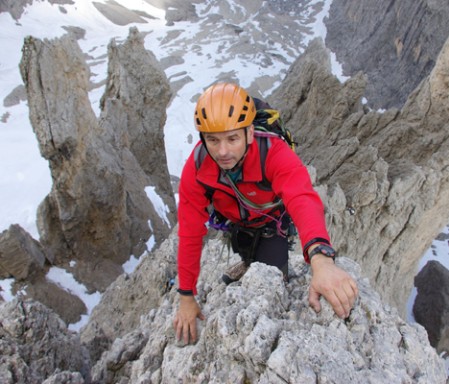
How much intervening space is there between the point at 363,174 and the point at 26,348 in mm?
14506

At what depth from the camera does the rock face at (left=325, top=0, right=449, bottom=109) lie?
57562 mm

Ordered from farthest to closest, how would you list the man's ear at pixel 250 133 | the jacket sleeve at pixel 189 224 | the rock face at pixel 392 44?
the rock face at pixel 392 44 → the jacket sleeve at pixel 189 224 → the man's ear at pixel 250 133

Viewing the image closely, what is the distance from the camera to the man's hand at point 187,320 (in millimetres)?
4605

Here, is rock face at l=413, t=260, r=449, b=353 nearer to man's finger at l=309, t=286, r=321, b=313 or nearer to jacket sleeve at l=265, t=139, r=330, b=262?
man's finger at l=309, t=286, r=321, b=313

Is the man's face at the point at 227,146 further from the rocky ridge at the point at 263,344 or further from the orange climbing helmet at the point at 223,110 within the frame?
the rocky ridge at the point at 263,344

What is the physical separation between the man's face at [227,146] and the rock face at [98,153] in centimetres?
1496

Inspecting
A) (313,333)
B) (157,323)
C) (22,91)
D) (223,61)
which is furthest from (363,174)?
(223,61)

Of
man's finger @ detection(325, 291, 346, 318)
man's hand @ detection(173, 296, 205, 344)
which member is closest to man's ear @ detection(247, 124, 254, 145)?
man's finger @ detection(325, 291, 346, 318)

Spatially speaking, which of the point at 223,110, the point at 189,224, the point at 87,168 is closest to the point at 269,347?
the point at 189,224

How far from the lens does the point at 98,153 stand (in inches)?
762

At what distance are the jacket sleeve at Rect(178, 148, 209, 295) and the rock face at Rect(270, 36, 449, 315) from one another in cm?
1072

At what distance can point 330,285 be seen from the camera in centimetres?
329

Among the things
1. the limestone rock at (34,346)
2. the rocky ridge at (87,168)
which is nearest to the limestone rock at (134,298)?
the limestone rock at (34,346)

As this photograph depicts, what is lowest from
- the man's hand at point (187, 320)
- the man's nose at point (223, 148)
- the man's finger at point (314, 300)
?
the man's hand at point (187, 320)
